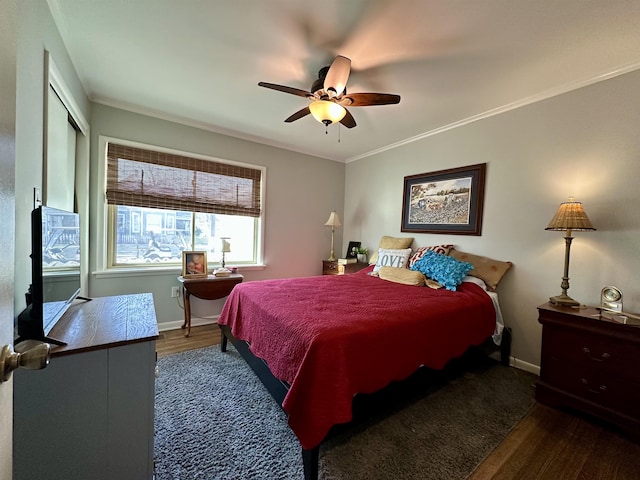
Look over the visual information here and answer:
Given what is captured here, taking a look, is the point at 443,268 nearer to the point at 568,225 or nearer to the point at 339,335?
the point at 568,225

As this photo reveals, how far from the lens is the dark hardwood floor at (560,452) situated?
53.0 inches

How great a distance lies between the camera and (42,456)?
952 millimetres

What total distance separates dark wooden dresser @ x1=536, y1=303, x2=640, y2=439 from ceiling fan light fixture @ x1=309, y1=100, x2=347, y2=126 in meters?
2.13

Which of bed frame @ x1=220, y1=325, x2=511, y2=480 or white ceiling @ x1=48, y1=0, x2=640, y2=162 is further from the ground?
white ceiling @ x1=48, y1=0, x2=640, y2=162

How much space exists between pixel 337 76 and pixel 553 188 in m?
2.11

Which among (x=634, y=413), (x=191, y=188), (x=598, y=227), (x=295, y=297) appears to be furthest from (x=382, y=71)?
(x=634, y=413)

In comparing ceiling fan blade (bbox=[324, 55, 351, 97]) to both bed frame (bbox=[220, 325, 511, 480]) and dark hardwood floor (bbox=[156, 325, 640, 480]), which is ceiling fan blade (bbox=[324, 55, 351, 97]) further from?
dark hardwood floor (bbox=[156, 325, 640, 480])

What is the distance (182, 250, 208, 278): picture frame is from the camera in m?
3.06

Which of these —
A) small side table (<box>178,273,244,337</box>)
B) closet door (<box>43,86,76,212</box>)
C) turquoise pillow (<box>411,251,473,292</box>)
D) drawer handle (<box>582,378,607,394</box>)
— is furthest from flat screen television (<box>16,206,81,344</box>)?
drawer handle (<box>582,378,607,394</box>)

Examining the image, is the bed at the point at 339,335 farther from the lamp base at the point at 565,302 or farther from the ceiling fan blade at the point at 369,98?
the ceiling fan blade at the point at 369,98

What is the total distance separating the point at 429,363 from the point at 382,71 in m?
2.20

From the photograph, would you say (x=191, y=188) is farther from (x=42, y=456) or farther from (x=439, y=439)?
(x=439, y=439)

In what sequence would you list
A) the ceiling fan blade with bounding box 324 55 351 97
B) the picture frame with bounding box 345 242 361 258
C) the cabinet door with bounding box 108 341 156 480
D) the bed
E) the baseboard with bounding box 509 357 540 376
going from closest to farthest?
the cabinet door with bounding box 108 341 156 480, the bed, the ceiling fan blade with bounding box 324 55 351 97, the baseboard with bounding box 509 357 540 376, the picture frame with bounding box 345 242 361 258

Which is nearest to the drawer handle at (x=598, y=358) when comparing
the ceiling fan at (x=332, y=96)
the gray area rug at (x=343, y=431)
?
the gray area rug at (x=343, y=431)
